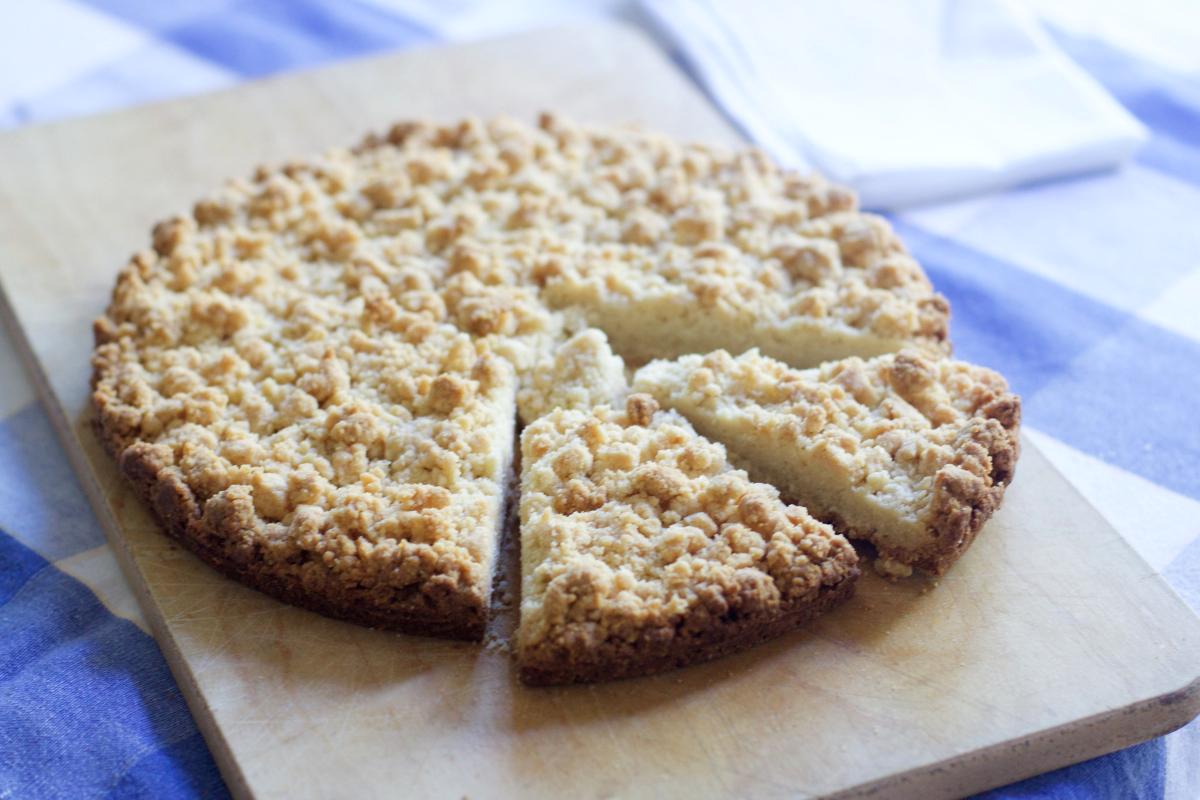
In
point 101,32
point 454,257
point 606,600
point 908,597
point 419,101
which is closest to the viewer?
point 606,600

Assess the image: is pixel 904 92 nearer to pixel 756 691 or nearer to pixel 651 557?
pixel 651 557

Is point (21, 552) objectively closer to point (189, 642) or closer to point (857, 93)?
point (189, 642)

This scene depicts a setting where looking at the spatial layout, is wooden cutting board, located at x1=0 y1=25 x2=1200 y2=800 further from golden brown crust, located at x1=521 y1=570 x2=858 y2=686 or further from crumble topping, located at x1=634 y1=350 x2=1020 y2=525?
crumble topping, located at x1=634 y1=350 x2=1020 y2=525

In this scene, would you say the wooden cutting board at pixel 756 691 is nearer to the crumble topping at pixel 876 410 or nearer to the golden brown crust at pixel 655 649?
the golden brown crust at pixel 655 649

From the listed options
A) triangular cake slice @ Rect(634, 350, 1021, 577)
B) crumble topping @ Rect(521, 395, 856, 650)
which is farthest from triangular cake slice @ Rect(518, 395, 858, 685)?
triangular cake slice @ Rect(634, 350, 1021, 577)

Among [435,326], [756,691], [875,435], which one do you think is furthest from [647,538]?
[435,326]

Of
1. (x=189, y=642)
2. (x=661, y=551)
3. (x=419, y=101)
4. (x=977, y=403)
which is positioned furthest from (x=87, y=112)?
(x=977, y=403)
